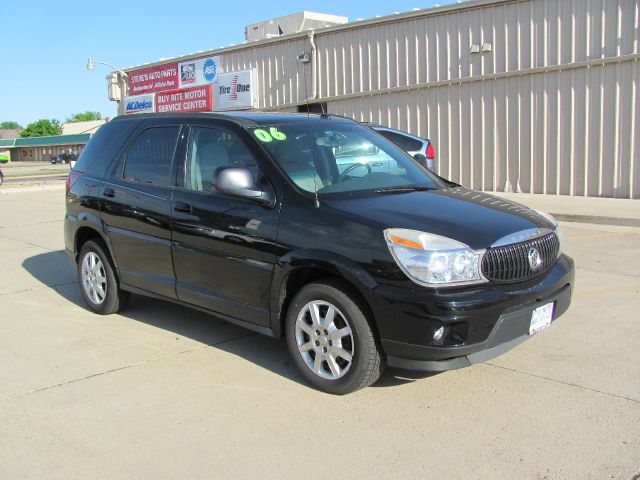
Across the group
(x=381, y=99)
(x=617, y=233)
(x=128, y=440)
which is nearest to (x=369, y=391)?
(x=128, y=440)

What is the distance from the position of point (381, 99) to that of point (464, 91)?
8.86 feet

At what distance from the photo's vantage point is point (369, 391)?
426 cm

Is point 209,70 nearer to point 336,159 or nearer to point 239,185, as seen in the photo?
point 336,159

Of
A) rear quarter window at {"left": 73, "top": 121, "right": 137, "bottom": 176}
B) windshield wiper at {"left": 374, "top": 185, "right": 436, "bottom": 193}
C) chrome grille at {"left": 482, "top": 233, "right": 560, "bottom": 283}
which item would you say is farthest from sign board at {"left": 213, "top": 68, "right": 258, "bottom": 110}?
chrome grille at {"left": 482, "top": 233, "right": 560, "bottom": 283}

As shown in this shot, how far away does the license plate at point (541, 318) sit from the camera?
13.2ft

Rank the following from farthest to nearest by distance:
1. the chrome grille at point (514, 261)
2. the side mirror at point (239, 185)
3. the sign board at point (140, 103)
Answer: the sign board at point (140, 103) < the side mirror at point (239, 185) < the chrome grille at point (514, 261)

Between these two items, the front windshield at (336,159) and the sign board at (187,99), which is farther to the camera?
the sign board at (187,99)

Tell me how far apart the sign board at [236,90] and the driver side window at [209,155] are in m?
15.9

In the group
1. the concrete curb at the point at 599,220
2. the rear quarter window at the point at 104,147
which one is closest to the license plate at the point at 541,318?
the rear quarter window at the point at 104,147

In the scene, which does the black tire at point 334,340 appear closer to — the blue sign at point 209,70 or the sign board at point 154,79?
the blue sign at point 209,70

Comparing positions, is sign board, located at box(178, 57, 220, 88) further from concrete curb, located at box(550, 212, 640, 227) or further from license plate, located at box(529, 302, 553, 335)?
license plate, located at box(529, 302, 553, 335)

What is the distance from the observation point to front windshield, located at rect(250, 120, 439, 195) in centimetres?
459

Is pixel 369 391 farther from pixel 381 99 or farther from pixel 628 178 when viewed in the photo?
pixel 381 99

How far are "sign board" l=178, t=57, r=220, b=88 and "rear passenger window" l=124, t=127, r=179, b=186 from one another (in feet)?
58.3
